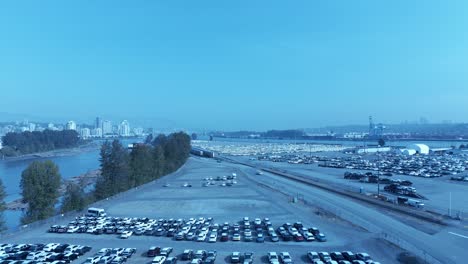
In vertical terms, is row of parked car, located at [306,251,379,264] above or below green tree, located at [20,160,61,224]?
below

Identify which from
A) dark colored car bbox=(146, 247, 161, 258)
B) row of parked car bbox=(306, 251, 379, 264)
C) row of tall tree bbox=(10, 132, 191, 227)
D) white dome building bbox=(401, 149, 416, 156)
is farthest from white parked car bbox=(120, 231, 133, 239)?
white dome building bbox=(401, 149, 416, 156)

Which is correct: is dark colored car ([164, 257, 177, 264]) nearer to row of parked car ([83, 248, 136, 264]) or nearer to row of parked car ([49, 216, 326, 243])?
row of parked car ([83, 248, 136, 264])

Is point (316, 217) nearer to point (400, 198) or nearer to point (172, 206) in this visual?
point (400, 198)

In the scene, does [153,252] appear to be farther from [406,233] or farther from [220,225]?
[406,233]

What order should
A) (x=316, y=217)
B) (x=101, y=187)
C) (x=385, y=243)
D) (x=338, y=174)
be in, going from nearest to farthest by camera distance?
(x=385, y=243) < (x=316, y=217) < (x=101, y=187) < (x=338, y=174)

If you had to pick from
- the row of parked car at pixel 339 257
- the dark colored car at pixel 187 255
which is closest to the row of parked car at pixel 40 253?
the dark colored car at pixel 187 255

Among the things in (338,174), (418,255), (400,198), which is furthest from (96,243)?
(338,174)
